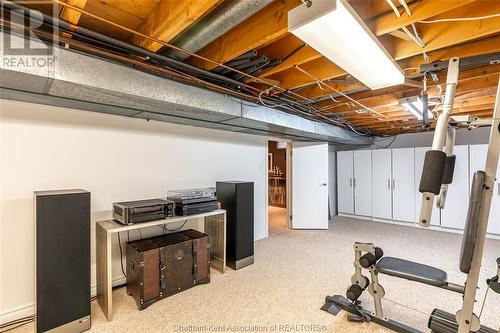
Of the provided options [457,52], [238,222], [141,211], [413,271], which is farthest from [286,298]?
[457,52]

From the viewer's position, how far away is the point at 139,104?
220 centimetres

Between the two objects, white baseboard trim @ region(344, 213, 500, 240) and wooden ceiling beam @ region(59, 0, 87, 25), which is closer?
wooden ceiling beam @ region(59, 0, 87, 25)

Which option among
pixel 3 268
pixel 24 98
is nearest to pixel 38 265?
pixel 3 268

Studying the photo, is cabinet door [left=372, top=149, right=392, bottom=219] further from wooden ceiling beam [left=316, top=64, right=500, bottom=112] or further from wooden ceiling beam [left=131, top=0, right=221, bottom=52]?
wooden ceiling beam [left=131, top=0, right=221, bottom=52]

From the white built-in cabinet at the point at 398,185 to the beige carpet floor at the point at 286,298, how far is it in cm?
109

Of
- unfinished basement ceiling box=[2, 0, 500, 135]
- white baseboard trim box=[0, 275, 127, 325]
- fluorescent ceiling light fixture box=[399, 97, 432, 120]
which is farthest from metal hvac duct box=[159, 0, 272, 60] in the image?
white baseboard trim box=[0, 275, 127, 325]

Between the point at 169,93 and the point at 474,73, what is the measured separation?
2.79 metres

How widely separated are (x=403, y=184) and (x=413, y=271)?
4201 millimetres

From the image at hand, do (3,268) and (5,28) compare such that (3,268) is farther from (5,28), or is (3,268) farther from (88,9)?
(88,9)

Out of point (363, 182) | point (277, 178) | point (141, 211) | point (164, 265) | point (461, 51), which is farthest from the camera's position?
point (277, 178)

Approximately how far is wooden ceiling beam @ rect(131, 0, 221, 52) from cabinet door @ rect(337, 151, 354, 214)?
577 centimetres

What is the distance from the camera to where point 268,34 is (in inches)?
61.7

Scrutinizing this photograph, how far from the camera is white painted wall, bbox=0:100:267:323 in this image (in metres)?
2.17

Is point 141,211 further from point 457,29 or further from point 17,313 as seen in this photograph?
point 457,29
